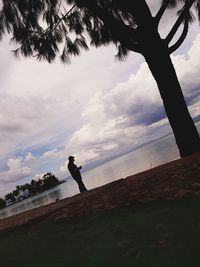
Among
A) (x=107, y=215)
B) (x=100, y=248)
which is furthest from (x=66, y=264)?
(x=107, y=215)

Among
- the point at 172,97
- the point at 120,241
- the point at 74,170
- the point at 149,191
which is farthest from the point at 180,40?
the point at 120,241

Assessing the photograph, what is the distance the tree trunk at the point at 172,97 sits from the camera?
8.51 metres

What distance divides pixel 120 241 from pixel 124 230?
39 cm

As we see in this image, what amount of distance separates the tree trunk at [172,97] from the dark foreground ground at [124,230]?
1.52 m

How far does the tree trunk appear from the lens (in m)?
8.51

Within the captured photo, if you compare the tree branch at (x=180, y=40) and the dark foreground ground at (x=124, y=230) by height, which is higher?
the tree branch at (x=180, y=40)

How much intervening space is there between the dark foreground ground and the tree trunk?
60.0 inches

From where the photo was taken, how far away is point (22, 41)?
1044cm

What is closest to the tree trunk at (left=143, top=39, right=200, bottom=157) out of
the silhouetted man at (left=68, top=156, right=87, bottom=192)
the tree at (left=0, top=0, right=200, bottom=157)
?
the tree at (left=0, top=0, right=200, bottom=157)

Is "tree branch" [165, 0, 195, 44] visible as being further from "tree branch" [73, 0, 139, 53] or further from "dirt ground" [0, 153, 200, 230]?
"dirt ground" [0, 153, 200, 230]

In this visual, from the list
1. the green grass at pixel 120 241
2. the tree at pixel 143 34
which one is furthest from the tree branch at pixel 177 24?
the green grass at pixel 120 241

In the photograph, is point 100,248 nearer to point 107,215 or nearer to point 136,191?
point 107,215

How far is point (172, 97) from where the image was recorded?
8.59 m

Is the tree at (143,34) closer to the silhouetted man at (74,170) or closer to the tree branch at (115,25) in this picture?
the tree branch at (115,25)
